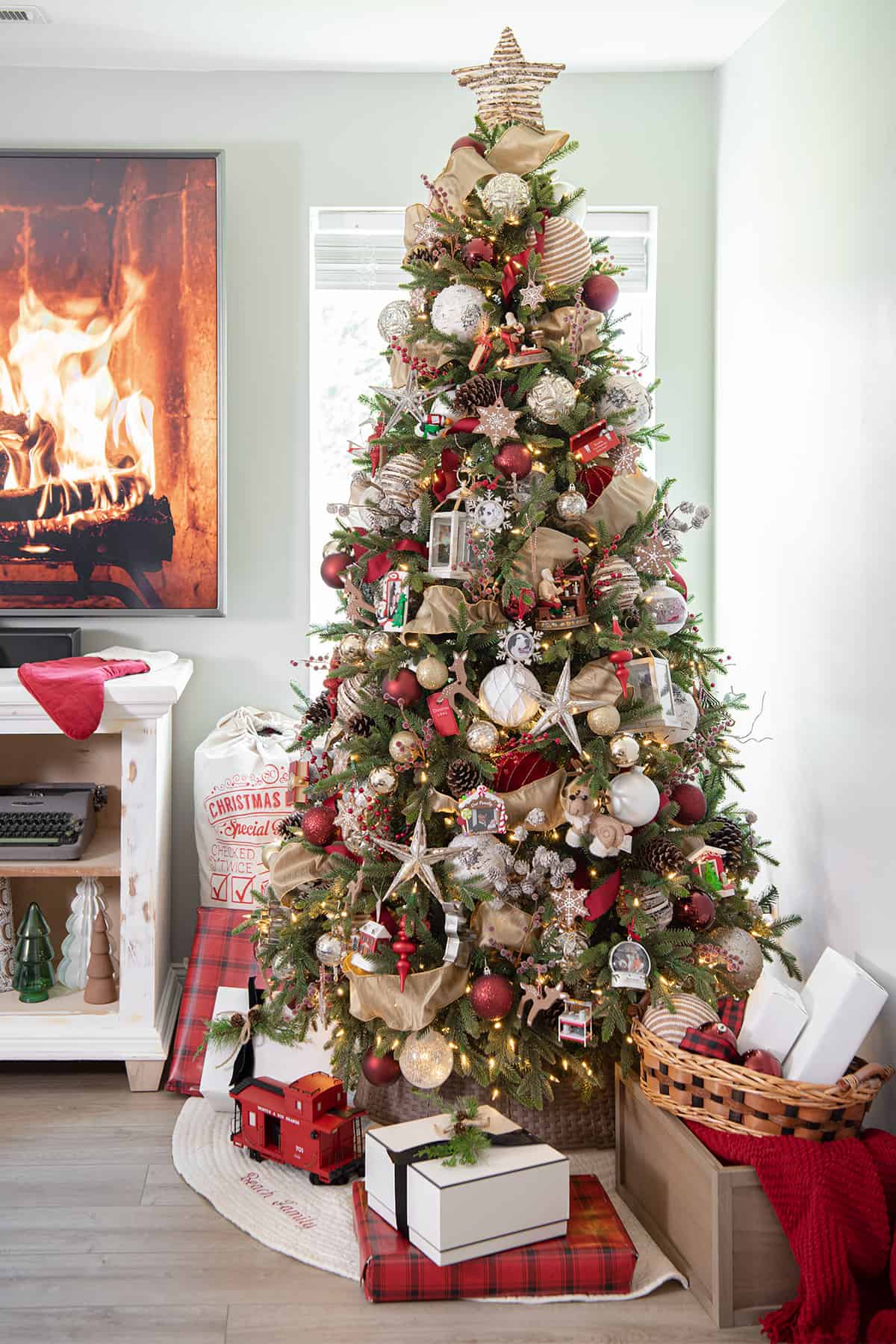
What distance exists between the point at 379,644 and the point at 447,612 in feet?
0.50

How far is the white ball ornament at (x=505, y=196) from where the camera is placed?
2.12 metres

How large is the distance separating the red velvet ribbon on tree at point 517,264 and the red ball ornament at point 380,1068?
146 cm

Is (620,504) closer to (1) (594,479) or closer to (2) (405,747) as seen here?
(1) (594,479)

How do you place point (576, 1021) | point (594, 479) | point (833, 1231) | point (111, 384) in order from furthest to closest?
point (111, 384), point (594, 479), point (576, 1021), point (833, 1231)

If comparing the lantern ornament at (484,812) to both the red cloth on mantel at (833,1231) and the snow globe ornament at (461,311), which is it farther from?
the snow globe ornament at (461,311)

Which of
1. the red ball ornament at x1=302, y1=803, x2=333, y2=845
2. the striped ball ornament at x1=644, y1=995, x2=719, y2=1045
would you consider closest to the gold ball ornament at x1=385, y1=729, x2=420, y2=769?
the red ball ornament at x1=302, y1=803, x2=333, y2=845

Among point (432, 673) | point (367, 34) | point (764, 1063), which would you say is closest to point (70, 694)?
point (432, 673)

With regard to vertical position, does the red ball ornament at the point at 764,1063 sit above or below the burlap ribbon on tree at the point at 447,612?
below

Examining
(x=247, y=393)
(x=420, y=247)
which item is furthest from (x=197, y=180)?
(x=420, y=247)

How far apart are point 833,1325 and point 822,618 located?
51.0 inches

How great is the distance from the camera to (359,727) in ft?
7.13

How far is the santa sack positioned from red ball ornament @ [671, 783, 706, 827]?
1.10 m

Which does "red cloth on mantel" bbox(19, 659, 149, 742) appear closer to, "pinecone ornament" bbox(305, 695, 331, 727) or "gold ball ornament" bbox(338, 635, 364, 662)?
"pinecone ornament" bbox(305, 695, 331, 727)

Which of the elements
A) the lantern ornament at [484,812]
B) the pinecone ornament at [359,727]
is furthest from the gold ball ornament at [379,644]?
the lantern ornament at [484,812]
